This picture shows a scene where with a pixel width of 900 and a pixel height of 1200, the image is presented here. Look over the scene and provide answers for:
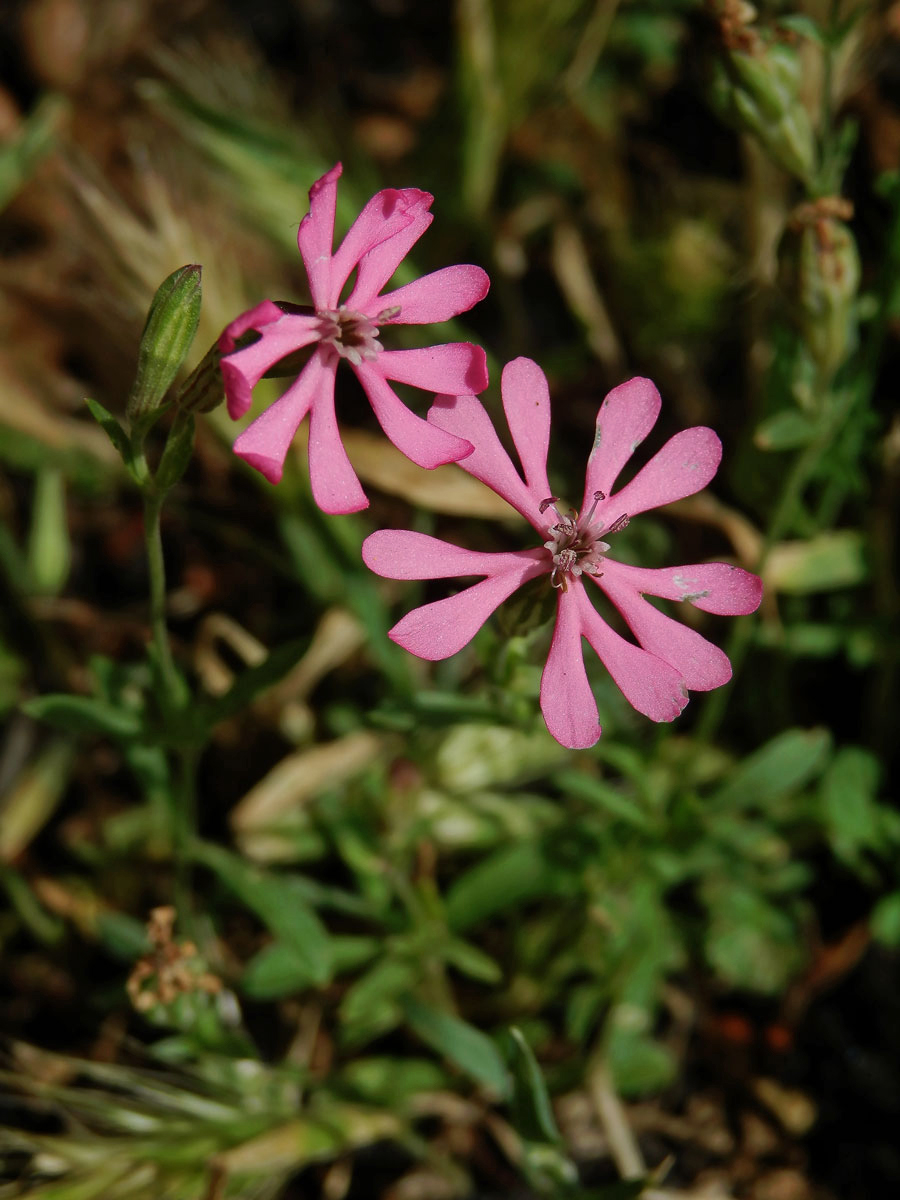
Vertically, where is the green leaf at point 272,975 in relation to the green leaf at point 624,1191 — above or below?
above

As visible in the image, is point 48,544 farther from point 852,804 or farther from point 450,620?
point 852,804

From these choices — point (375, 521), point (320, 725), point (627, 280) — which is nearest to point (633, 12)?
point (627, 280)

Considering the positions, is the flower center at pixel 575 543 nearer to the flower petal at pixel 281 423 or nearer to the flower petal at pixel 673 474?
the flower petal at pixel 673 474

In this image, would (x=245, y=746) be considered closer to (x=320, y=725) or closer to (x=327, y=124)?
(x=320, y=725)

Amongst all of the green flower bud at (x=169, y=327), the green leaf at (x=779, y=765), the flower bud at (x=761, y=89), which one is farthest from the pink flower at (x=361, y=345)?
the green leaf at (x=779, y=765)

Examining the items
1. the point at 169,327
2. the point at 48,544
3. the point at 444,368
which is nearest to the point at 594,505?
the point at 444,368

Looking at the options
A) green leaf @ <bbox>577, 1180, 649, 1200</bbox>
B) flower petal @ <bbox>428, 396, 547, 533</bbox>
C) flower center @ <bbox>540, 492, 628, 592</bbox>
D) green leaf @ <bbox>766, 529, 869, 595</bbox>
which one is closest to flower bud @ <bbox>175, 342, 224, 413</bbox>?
flower petal @ <bbox>428, 396, 547, 533</bbox>

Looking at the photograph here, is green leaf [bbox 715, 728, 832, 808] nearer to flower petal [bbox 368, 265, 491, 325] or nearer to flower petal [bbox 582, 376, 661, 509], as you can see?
flower petal [bbox 582, 376, 661, 509]
